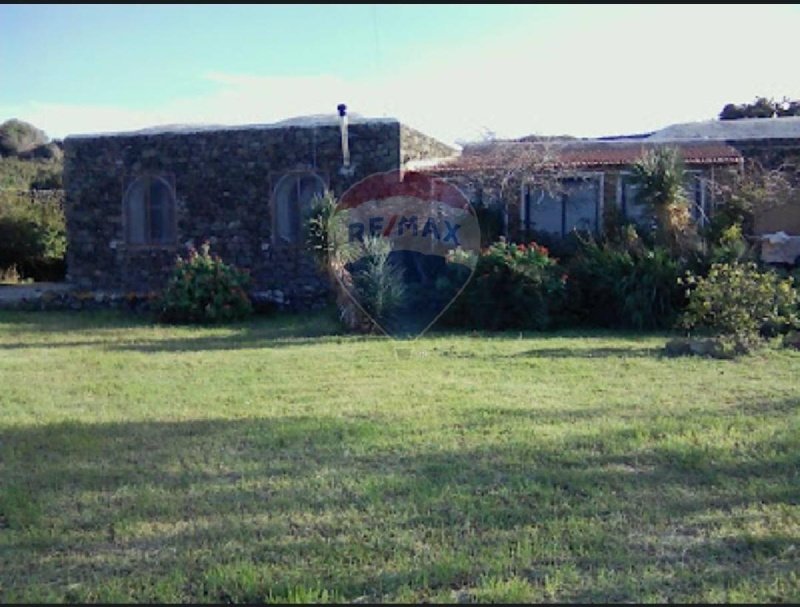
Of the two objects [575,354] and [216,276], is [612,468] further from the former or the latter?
[216,276]

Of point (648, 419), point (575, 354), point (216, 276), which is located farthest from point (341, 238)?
point (648, 419)

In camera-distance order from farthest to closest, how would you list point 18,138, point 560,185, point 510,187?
1. point 18,138
2. point 560,185
3. point 510,187

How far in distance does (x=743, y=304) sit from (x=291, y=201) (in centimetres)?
943

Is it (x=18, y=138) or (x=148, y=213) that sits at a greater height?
(x=18, y=138)

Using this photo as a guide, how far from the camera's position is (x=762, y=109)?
1177 inches

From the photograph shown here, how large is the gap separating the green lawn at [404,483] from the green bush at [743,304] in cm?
94

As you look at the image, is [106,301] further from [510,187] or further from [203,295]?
[510,187]

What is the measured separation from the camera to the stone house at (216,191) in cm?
1641

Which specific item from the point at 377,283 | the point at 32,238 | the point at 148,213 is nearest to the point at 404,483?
the point at 377,283

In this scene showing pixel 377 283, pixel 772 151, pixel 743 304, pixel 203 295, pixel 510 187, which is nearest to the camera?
pixel 743 304

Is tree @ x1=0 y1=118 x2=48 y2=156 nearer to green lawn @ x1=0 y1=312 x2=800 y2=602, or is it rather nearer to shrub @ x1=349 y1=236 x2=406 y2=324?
shrub @ x1=349 y1=236 x2=406 y2=324

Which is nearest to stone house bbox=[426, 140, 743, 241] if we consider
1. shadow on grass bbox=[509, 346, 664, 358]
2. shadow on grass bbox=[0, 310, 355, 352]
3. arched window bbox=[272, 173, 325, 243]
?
arched window bbox=[272, 173, 325, 243]

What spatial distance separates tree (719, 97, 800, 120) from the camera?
28.6 m

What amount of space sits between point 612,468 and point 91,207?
1496 centimetres
